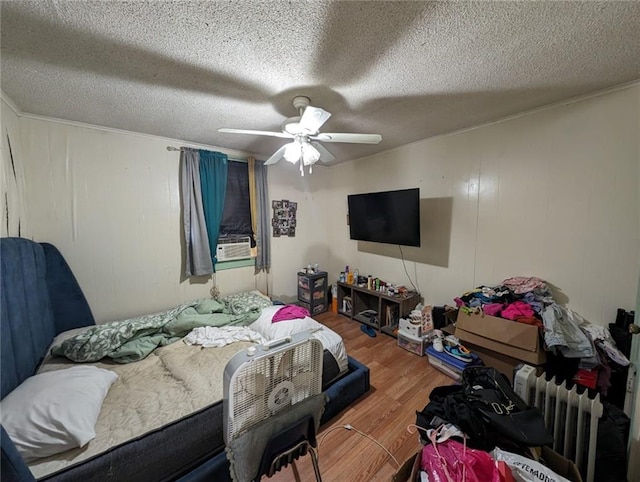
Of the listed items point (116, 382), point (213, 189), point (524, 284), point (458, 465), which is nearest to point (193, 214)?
point (213, 189)

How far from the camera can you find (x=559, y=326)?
65.8 inches

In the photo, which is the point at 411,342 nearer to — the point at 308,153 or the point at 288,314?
the point at 288,314

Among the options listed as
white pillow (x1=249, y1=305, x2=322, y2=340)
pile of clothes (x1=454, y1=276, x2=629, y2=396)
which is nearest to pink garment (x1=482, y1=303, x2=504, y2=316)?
pile of clothes (x1=454, y1=276, x2=629, y2=396)

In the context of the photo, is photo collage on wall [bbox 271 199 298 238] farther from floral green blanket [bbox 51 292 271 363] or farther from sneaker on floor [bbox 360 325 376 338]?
sneaker on floor [bbox 360 325 376 338]

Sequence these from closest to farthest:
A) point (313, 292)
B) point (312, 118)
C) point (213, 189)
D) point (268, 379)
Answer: point (268, 379)
point (312, 118)
point (213, 189)
point (313, 292)

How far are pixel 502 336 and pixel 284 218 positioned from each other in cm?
280

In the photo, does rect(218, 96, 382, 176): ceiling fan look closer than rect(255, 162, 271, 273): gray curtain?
Yes

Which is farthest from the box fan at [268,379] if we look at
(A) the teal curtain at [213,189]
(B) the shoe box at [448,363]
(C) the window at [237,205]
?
(C) the window at [237,205]

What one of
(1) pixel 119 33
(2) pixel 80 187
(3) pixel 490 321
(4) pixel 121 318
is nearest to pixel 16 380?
(4) pixel 121 318

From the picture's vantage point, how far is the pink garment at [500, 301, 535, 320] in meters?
1.84

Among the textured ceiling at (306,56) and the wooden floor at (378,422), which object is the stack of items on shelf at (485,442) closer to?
the wooden floor at (378,422)

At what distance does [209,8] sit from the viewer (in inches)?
40.8

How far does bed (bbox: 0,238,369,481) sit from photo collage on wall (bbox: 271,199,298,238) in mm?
1645

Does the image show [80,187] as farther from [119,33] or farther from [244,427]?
[244,427]
